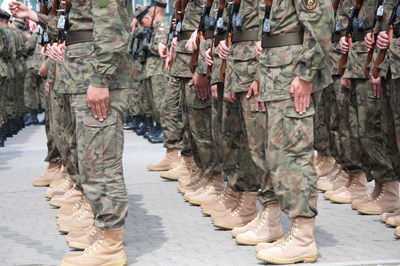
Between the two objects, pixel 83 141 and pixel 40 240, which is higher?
pixel 83 141

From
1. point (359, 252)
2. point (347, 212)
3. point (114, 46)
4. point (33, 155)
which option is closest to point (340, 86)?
point (347, 212)

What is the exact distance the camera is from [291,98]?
14.6ft

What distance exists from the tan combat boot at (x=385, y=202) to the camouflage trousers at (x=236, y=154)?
104cm

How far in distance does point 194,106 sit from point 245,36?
61.1 inches

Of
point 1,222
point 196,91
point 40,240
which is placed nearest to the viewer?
point 40,240

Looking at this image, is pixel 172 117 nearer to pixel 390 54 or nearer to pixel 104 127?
pixel 390 54

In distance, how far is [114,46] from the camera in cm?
429

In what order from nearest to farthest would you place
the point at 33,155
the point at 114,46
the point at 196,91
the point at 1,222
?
the point at 114,46, the point at 1,222, the point at 196,91, the point at 33,155

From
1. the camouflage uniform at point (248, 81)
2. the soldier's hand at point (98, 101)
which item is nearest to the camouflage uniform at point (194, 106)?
the camouflage uniform at point (248, 81)

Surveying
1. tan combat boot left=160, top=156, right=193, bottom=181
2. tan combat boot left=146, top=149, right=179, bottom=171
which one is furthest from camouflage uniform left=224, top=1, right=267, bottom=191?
tan combat boot left=146, top=149, right=179, bottom=171

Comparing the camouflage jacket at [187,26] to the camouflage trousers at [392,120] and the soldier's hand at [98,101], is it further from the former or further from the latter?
the soldier's hand at [98,101]

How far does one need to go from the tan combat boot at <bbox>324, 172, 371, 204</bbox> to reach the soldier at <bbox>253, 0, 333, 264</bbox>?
6.79ft

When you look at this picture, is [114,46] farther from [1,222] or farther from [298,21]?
[1,222]

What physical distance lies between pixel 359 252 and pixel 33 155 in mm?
6840
